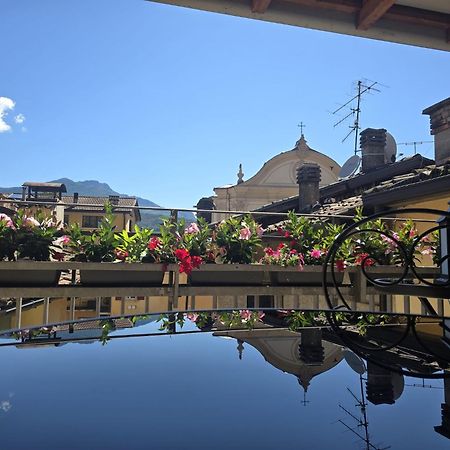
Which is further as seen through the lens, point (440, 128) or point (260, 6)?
point (440, 128)

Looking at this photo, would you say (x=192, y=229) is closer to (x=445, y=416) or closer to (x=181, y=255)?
(x=181, y=255)

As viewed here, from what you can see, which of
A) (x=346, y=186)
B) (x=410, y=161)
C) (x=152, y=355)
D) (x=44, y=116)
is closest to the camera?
(x=152, y=355)

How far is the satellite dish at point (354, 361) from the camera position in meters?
0.87

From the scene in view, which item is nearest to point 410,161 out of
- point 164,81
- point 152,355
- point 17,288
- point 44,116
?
point 17,288

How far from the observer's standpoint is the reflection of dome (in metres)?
0.88

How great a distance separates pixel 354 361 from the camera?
940mm

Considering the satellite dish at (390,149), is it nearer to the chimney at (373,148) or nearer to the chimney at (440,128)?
the chimney at (373,148)

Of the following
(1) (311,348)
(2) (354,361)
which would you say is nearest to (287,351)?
(1) (311,348)

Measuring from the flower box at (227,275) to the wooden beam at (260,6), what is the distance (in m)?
1.90

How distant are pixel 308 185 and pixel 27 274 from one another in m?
8.12

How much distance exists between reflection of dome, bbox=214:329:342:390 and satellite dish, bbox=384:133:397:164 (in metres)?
9.77

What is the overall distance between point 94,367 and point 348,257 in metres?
2.97

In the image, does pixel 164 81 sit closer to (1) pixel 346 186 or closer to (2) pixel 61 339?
(1) pixel 346 186

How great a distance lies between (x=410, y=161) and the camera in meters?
7.93
